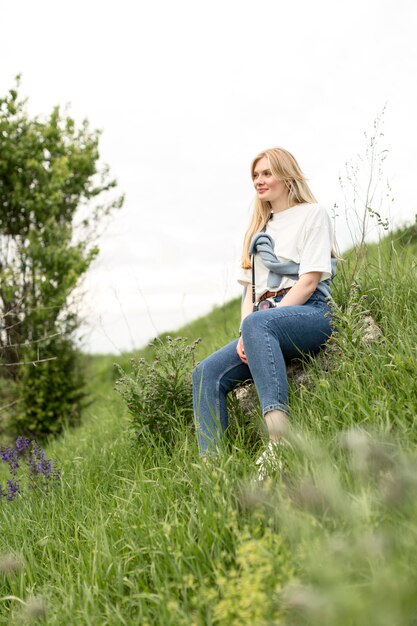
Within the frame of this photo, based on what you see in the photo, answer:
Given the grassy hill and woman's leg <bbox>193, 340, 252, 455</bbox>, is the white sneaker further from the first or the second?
woman's leg <bbox>193, 340, 252, 455</bbox>

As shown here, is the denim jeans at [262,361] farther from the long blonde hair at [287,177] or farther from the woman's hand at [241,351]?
the long blonde hair at [287,177]

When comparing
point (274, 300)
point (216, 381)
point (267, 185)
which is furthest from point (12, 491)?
point (267, 185)

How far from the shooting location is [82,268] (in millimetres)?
9383

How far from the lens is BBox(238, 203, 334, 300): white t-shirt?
3.86 m

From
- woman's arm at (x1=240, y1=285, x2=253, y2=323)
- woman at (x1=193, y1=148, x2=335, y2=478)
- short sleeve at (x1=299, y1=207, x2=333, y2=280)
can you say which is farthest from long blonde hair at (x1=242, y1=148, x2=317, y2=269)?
short sleeve at (x1=299, y1=207, x2=333, y2=280)

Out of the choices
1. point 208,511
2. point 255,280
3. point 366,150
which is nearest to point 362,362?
point 255,280

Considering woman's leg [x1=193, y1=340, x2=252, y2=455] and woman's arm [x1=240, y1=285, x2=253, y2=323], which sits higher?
woman's arm [x1=240, y1=285, x2=253, y2=323]

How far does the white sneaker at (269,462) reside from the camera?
2.88m

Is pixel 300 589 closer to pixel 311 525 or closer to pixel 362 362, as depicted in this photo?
pixel 311 525

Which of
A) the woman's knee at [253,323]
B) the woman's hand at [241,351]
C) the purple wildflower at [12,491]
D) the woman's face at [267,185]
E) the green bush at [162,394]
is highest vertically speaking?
the woman's face at [267,185]

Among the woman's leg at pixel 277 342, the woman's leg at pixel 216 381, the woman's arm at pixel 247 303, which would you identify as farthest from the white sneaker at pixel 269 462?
the woman's arm at pixel 247 303

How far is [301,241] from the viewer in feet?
13.2

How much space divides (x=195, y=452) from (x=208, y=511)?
1190 mm

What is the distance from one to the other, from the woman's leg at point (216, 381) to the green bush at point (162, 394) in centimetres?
40
